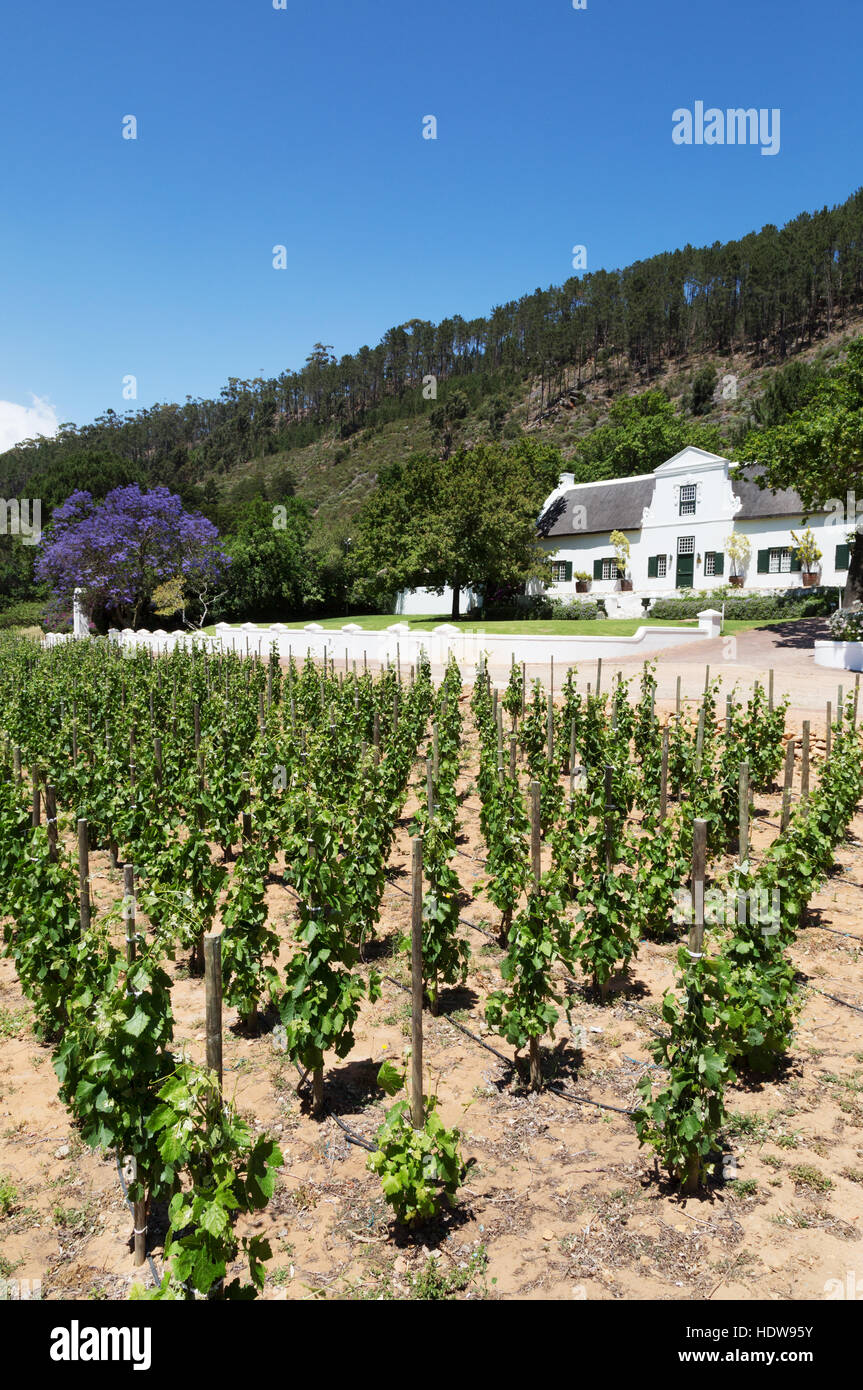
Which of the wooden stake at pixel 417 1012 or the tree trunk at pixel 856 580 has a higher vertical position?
the tree trunk at pixel 856 580

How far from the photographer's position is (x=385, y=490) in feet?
146

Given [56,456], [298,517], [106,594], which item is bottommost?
[106,594]

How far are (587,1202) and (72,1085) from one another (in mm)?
2969

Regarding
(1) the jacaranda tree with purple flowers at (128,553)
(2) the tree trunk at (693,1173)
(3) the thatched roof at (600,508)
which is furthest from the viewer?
(3) the thatched roof at (600,508)

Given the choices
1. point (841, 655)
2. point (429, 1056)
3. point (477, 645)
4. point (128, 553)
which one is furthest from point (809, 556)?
point (429, 1056)

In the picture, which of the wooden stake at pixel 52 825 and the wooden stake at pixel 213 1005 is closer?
the wooden stake at pixel 213 1005

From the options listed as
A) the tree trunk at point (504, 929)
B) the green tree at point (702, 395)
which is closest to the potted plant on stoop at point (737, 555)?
the tree trunk at point (504, 929)

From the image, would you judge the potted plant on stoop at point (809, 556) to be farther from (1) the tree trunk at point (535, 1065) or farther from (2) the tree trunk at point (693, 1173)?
(2) the tree trunk at point (693, 1173)

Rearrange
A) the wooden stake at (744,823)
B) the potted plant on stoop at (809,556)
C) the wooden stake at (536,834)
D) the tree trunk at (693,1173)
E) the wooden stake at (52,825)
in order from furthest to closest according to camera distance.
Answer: the potted plant on stoop at (809,556) < the wooden stake at (52,825) < the wooden stake at (744,823) < the wooden stake at (536,834) < the tree trunk at (693,1173)

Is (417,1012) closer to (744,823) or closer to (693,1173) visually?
(693,1173)

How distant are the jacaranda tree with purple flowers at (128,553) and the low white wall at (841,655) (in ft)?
89.8

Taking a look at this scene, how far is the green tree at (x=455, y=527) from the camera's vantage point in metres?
34.6
